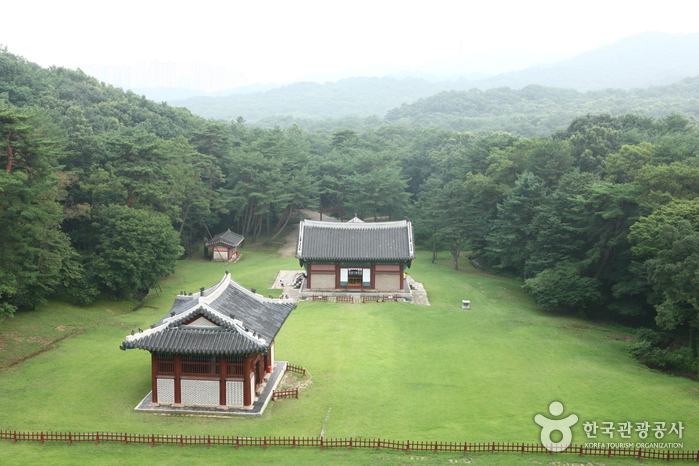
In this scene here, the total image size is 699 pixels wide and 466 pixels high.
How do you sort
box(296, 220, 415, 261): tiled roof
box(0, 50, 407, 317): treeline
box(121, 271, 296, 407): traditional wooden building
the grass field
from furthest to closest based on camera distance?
box(296, 220, 415, 261): tiled roof → box(0, 50, 407, 317): treeline → box(121, 271, 296, 407): traditional wooden building → the grass field

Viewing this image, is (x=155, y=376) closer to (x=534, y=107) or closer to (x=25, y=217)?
(x=25, y=217)

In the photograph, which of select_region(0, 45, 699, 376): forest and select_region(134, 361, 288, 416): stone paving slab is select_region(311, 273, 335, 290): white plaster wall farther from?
select_region(134, 361, 288, 416): stone paving slab

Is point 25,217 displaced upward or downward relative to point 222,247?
upward

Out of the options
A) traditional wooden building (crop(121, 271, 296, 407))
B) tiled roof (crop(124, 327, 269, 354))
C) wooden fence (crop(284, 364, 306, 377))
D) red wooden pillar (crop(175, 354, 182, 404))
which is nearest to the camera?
tiled roof (crop(124, 327, 269, 354))

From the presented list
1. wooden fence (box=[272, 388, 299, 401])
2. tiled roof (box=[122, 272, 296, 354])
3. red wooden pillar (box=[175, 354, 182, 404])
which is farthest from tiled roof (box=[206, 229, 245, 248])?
red wooden pillar (box=[175, 354, 182, 404])

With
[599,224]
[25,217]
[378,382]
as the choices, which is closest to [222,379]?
[378,382]

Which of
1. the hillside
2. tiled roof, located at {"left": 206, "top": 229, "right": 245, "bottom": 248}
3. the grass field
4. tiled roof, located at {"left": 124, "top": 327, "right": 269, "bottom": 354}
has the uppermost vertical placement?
the hillside

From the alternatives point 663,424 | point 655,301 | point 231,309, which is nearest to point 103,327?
point 231,309
